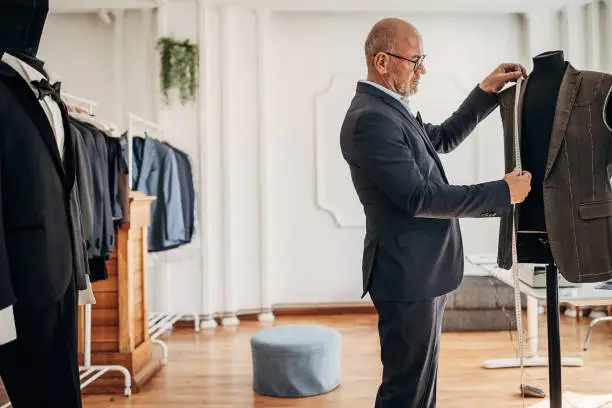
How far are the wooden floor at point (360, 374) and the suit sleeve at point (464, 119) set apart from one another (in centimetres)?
147

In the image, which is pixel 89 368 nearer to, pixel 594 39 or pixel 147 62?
pixel 147 62

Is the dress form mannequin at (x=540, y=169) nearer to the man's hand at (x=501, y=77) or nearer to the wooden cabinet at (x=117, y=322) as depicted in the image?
the man's hand at (x=501, y=77)

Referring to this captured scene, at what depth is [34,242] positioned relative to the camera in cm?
146

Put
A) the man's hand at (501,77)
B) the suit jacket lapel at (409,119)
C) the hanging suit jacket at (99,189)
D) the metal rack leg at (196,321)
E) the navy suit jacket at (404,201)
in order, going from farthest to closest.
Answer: the metal rack leg at (196,321), the hanging suit jacket at (99,189), the man's hand at (501,77), the suit jacket lapel at (409,119), the navy suit jacket at (404,201)

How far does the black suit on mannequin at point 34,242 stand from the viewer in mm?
1444

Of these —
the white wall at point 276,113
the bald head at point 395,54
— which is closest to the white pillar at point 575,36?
the white wall at point 276,113

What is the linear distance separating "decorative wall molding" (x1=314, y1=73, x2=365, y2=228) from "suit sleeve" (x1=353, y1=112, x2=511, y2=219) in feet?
11.7

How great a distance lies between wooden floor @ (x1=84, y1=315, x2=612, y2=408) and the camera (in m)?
2.96

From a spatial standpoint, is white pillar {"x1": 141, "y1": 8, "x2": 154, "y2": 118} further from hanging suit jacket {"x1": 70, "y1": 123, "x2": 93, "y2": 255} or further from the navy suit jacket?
the navy suit jacket

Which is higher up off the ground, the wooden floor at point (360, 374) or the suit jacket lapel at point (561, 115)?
the suit jacket lapel at point (561, 115)

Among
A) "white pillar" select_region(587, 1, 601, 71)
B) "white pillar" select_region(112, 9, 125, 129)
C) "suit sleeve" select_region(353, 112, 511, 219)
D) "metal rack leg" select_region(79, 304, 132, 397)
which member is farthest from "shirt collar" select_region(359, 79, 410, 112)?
"white pillar" select_region(587, 1, 601, 71)

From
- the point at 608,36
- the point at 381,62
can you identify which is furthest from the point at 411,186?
the point at 608,36

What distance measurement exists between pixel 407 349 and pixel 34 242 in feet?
3.59

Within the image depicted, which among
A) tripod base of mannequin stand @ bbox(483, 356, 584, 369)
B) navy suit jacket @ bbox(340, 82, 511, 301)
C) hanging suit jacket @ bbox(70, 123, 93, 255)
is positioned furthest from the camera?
tripod base of mannequin stand @ bbox(483, 356, 584, 369)
